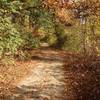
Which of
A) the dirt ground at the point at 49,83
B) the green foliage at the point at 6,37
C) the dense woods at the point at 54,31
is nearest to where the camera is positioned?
the dirt ground at the point at 49,83

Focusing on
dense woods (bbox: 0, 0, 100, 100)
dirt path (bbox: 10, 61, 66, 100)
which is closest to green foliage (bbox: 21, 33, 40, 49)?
dense woods (bbox: 0, 0, 100, 100)

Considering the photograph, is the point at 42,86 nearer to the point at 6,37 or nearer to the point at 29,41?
the point at 6,37

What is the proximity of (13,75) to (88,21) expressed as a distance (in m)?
11.6

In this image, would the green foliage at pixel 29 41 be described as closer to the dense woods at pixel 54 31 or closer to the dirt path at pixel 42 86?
the dense woods at pixel 54 31

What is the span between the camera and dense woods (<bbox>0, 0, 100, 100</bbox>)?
1564 cm

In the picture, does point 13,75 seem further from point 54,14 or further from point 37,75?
point 54,14

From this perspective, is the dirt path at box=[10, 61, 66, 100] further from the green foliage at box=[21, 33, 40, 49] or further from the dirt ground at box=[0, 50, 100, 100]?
the green foliage at box=[21, 33, 40, 49]

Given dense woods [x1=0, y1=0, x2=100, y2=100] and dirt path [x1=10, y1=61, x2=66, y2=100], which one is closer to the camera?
dirt path [x1=10, y1=61, x2=66, y2=100]

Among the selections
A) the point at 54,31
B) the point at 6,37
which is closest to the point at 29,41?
the point at 6,37

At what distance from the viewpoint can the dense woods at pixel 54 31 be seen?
1564cm

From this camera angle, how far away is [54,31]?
35.0 meters

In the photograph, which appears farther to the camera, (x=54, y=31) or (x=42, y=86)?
(x=54, y=31)

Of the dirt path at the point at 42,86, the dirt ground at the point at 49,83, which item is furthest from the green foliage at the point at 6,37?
the dirt path at the point at 42,86

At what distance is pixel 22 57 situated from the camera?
73.5 feet
